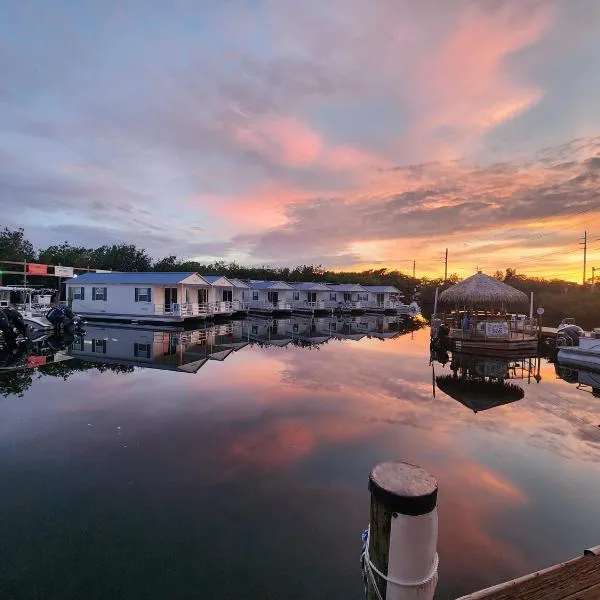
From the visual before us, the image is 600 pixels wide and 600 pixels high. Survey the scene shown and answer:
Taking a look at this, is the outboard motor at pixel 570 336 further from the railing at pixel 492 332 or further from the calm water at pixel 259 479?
the calm water at pixel 259 479

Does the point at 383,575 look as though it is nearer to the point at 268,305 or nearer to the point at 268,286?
the point at 268,305

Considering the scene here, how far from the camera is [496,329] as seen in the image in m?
19.1

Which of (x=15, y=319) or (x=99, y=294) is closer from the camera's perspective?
(x=15, y=319)

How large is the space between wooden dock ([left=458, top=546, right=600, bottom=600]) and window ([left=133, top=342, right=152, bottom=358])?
15.5 meters

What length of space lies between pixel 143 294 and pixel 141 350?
1121cm

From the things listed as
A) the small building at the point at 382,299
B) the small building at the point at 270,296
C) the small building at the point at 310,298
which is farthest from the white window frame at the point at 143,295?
the small building at the point at 382,299

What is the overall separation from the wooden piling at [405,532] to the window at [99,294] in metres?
31.1

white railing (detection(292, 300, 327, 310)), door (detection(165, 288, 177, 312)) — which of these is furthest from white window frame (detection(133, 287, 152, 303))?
white railing (detection(292, 300, 327, 310))

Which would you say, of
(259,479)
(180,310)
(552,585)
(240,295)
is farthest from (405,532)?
(240,295)

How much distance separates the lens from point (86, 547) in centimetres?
426

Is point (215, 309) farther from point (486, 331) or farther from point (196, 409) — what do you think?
point (196, 409)

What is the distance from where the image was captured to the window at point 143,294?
2742cm

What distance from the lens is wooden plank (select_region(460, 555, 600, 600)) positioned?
259cm

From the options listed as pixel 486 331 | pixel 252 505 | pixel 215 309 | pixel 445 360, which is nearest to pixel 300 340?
pixel 445 360
